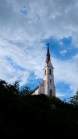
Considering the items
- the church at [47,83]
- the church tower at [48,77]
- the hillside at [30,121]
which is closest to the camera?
the hillside at [30,121]

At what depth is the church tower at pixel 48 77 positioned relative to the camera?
8669cm

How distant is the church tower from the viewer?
284 ft

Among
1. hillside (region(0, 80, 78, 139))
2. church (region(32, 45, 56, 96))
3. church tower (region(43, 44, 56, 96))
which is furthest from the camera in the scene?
church tower (region(43, 44, 56, 96))

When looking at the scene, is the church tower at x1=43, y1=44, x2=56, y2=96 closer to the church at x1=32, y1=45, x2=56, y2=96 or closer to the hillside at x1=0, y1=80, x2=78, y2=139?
the church at x1=32, y1=45, x2=56, y2=96

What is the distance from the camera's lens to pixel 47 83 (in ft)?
289

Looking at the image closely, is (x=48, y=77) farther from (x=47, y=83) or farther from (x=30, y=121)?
(x=30, y=121)

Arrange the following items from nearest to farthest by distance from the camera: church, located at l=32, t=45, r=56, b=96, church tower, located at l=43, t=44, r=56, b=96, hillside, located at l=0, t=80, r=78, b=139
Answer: hillside, located at l=0, t=80, r=78, b=139
church, located at l=32, t=45, r=56, b=96
church tower, located at l=43, t=44, r=56, b=96

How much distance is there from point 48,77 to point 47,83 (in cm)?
283

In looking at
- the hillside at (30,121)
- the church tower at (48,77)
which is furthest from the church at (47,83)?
the hillside at (30,121)

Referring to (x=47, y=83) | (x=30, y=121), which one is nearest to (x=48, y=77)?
(x=47, y=83)

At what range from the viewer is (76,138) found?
835 inches

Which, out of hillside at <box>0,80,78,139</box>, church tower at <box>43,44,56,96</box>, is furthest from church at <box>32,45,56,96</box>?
hillside at <box>0,80,78,139</box>

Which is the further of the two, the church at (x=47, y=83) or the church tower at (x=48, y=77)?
the church tower at (x=48, y=77)

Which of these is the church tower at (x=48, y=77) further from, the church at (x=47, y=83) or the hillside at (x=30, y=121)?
the hillside at (x=30, y=121)
